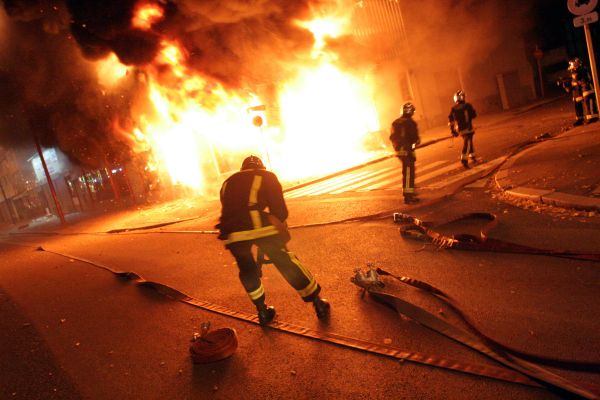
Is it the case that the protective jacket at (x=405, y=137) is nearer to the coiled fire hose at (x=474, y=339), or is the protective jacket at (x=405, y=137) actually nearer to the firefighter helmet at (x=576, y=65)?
the coiled fire hose at (x=474, y=339)

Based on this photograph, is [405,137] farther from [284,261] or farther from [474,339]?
[474,339]

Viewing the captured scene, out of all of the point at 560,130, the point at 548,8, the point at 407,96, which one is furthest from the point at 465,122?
the point at 548,8

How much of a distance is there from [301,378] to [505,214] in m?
3.90

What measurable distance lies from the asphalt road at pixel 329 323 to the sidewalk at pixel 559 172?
0.30m

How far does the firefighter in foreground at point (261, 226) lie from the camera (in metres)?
3.56

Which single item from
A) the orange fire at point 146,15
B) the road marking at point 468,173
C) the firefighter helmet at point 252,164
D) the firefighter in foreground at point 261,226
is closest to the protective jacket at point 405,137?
the road marking at point 468,173

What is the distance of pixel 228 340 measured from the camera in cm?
331

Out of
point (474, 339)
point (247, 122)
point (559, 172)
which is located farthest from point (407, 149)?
point (247, 122)

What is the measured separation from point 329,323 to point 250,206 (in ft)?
4.14

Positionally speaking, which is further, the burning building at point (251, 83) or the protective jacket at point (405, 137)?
the burning building at point (251, 83)

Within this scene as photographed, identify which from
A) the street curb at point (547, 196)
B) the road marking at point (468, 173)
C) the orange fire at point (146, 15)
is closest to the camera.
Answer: the street curb at point (547, 196)

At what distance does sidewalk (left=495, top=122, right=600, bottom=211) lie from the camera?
16.6 ft

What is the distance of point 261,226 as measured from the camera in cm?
357

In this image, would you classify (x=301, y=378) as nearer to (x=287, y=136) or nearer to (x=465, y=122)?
(x=465, y=122)
